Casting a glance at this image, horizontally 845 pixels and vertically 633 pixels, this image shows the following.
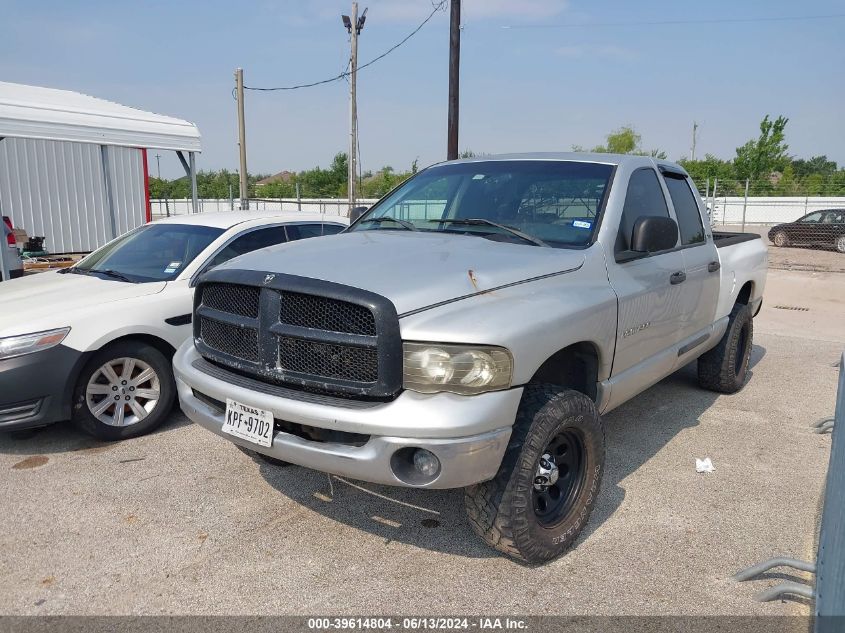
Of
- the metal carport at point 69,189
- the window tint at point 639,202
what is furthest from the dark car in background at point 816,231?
the window tint at point 639,202

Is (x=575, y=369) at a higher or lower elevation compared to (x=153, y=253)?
lower

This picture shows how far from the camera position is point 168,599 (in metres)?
2.75

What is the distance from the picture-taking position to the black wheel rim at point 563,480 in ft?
10.1

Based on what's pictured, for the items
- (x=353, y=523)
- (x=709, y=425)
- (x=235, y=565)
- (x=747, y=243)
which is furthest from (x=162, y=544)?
(x=747, y=243)

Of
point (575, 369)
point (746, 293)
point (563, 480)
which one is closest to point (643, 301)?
point (575, 369)

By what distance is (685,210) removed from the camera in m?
4.70

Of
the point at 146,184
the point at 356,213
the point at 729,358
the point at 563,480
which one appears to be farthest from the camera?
the point at 146,184

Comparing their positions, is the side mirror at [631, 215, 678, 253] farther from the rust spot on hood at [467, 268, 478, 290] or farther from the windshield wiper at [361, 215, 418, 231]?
the windshield wiper at [361, 215, 418, 231]

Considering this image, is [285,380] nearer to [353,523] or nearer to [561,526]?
[353,523]

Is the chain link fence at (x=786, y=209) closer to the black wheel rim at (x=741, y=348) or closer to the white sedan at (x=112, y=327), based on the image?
the black wheel rim at (x=741, y=348)

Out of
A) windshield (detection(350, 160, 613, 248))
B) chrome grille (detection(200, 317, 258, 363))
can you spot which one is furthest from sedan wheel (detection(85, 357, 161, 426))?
windshield (detection(350, 160, 613, 248))

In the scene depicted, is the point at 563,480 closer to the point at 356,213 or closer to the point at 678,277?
the point at 678,277

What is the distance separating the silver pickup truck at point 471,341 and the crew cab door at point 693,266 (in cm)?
24

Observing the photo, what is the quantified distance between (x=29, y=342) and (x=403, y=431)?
2.83 m
